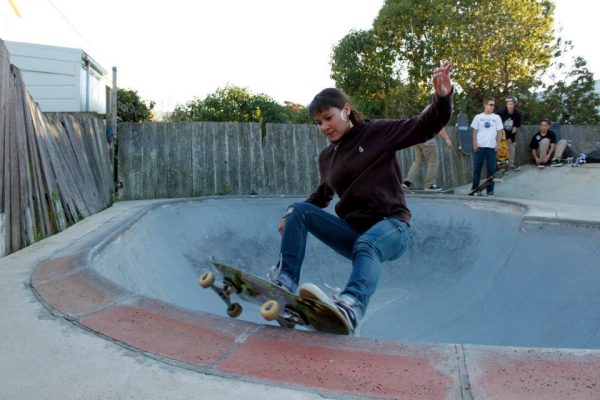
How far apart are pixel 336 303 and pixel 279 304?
0.82 feet

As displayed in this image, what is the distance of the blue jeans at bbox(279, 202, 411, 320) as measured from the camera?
7.46 feet

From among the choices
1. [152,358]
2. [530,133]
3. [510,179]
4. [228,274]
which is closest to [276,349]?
[152,358]

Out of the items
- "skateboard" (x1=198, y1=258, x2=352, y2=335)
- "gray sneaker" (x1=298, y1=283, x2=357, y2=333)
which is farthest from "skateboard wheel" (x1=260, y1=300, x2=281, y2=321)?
"gray sneaker" (x1=298, y1=283, x2=357, y2=333)

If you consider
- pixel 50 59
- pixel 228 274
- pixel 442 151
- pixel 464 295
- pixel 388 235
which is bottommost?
pixel 464 295

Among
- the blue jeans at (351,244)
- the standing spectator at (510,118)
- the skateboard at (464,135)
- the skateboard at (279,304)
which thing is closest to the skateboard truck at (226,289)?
the skateboard at (279,304)

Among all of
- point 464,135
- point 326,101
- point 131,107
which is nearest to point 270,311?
point 326,101

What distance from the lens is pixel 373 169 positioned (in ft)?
9.21

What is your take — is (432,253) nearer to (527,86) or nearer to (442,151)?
(442,151)

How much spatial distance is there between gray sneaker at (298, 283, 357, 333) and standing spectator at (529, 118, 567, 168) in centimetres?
1023

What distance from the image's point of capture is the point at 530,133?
1224 cm

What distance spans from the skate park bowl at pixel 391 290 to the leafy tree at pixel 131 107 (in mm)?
5596

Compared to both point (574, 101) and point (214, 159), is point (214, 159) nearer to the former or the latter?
point (214, 159)

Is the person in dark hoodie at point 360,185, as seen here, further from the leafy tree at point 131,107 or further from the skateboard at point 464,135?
the leafy tree at point 131,107

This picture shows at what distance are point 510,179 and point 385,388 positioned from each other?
965 cm
